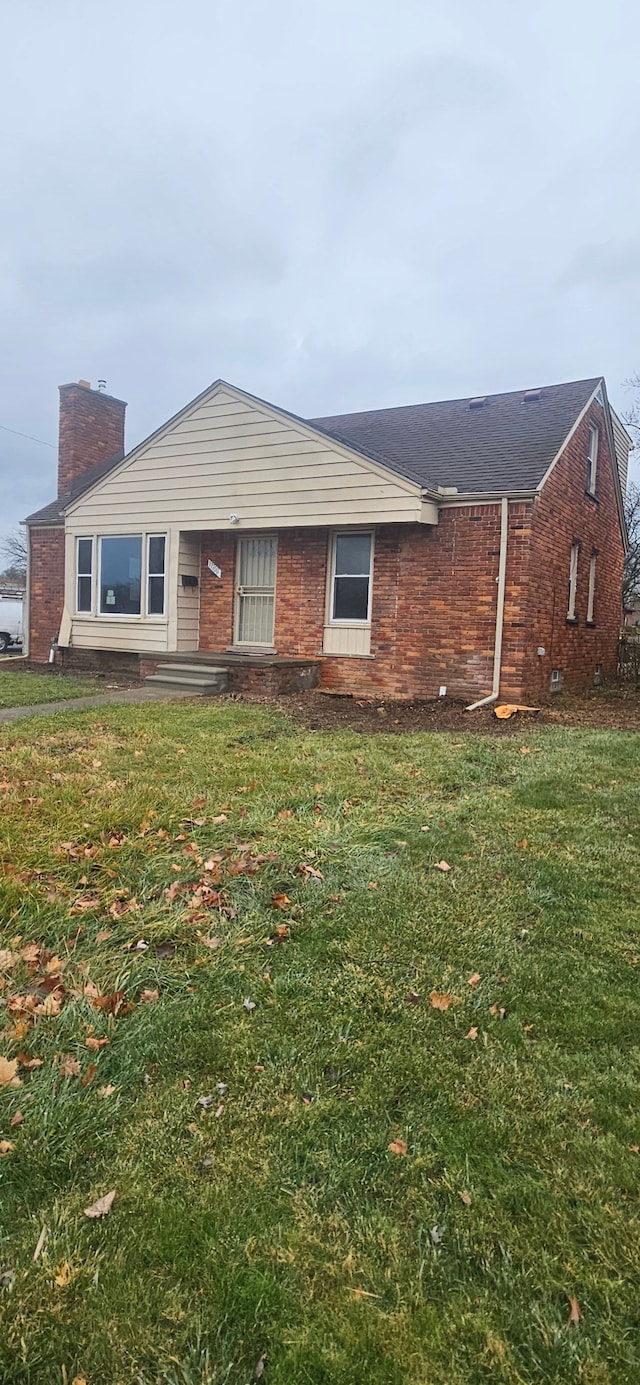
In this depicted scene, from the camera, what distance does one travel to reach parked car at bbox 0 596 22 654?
25.7 m

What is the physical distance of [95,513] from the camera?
46.2ft

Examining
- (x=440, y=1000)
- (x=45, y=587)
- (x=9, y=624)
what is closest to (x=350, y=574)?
(x=45, y=587)

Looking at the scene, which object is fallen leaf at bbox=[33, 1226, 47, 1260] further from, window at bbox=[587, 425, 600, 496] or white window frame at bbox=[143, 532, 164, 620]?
window at bbox=[587, 425, 600, 496]

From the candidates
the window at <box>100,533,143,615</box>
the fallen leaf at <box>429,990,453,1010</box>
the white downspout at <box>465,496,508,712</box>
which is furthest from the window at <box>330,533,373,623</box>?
the fallen leaf at <box>429,990,453,1010</box>

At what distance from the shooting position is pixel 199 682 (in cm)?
1109

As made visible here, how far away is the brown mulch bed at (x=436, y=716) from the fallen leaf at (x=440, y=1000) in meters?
5.17

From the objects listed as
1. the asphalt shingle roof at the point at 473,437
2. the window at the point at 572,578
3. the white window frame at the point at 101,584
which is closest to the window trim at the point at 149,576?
the white window frame at the point at 101,584

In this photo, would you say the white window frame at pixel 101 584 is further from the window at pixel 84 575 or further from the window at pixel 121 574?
the window at pixel 84 575

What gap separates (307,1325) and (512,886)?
98.1 inches

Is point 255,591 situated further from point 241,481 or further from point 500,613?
point 500,613

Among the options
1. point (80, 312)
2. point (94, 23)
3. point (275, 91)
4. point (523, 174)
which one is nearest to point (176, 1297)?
point (94, 23)

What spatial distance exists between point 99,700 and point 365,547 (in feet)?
16.1

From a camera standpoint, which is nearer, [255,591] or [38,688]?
[38,688]

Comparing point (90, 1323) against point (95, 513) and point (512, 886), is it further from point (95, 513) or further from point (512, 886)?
point (95, 513)
